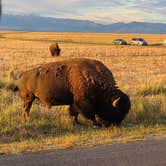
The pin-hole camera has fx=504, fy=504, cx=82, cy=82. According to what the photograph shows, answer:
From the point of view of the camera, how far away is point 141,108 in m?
14.1

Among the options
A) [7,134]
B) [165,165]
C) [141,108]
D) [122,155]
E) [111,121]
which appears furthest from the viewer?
[141,108]

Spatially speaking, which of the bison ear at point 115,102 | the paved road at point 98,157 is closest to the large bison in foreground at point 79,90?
the bison ear at point 115,102

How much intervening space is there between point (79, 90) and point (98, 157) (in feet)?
13.5

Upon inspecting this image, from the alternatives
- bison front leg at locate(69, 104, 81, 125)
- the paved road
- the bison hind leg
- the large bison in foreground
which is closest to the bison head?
the large bison in foreground

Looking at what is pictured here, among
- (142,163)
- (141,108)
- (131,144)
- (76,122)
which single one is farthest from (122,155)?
(141,108)

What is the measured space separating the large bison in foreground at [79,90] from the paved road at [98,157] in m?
2.66

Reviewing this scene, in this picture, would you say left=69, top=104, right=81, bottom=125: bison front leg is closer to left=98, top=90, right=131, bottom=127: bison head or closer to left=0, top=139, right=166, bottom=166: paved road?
left=98, top=90, right=131, bottom=127: bison head

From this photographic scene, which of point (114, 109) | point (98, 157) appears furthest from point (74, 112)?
point (98, 157)

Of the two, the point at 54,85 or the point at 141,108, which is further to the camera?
the point at 141,108

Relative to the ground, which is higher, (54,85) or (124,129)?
(54,85)

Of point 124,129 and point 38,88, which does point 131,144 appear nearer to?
point 124,129

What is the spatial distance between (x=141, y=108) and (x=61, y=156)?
589 cm

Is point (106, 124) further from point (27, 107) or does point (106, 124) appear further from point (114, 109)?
point (27, 107)

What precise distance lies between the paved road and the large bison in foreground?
2657 mm
